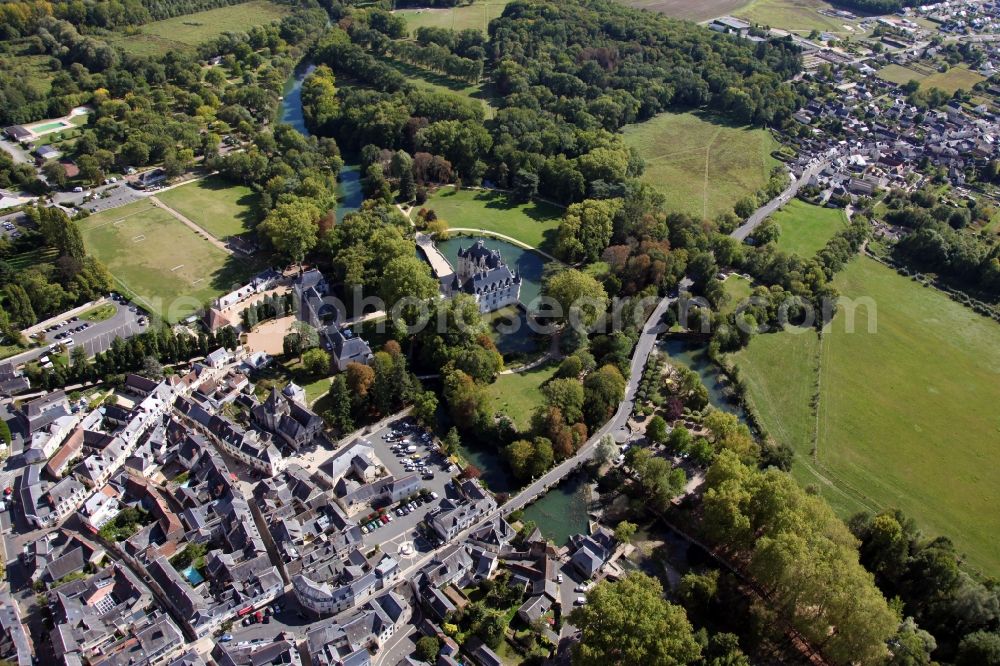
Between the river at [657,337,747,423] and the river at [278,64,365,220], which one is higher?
the river at [278,64,365,220]

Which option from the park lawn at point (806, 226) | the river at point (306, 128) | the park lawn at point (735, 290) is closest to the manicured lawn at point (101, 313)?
the river at point (306, 128)

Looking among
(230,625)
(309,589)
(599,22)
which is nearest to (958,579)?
(309,589)

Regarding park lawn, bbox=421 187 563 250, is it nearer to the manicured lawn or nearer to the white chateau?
the white chateau

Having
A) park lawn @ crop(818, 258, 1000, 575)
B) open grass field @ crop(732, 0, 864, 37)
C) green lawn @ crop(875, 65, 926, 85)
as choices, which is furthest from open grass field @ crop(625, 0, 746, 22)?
park lawn @ crop(818, 258, 1000, 575)

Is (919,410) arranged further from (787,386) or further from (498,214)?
(498,214)

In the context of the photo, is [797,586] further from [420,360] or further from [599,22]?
[599,22]
